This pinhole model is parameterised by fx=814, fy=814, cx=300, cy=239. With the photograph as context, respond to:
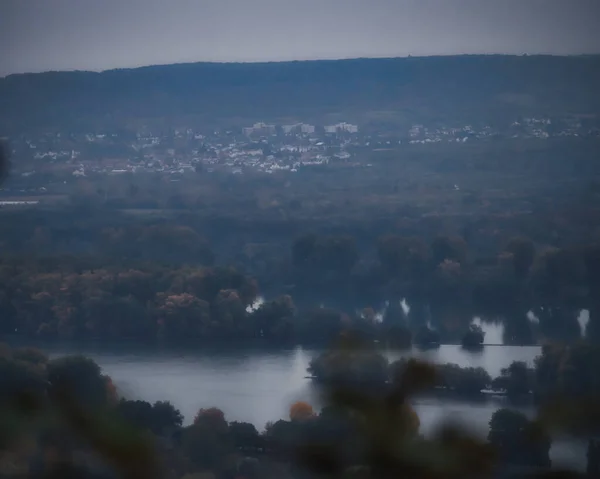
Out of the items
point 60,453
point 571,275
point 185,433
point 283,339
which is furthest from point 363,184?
point 60,453

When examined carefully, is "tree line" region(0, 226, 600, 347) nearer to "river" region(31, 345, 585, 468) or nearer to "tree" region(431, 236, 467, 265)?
"tree" region(431, 236, 467, 265)

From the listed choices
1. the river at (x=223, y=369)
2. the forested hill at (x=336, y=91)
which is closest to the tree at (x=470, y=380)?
the river at (x=223, y=369)

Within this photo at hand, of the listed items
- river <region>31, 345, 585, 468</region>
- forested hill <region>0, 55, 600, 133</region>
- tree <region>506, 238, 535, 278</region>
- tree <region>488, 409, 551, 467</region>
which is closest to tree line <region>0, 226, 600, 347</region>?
tree <region>506, 238, 535, 278</region>

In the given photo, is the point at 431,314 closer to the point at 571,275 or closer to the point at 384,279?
the point at 384,279

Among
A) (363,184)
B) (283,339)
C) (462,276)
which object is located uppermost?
(363,184)

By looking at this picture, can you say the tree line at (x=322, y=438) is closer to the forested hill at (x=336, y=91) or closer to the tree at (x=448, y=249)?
the tree at (x=448, y=249)

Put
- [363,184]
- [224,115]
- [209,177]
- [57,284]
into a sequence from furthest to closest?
[224,115], [209,177], [363,184], [57,284]
